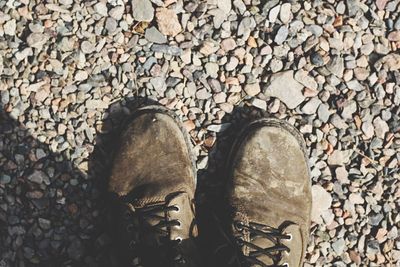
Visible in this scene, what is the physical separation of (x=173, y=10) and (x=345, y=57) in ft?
2.24

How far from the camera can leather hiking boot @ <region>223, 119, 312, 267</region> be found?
269 cm

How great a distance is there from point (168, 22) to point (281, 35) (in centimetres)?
43

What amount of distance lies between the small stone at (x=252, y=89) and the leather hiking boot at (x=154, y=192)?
29 centimetres

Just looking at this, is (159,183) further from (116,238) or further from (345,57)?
(345,57)

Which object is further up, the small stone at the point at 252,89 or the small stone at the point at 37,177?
the small stone at the point at 252,89

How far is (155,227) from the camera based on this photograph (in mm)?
2621

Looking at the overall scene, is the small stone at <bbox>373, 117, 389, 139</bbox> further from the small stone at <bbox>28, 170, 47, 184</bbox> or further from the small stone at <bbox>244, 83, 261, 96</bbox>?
the small stone at <bbox>28, 170, 47, 184</bbox>

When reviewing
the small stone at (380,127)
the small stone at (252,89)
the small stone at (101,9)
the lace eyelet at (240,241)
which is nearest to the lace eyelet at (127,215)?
the lace eyelet at (240,241)

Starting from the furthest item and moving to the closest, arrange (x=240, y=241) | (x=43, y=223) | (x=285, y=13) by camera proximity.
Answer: (x=285, y=13), (x=43, y=223), (x=240, y=241)

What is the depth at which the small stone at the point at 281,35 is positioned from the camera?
2.81 meters

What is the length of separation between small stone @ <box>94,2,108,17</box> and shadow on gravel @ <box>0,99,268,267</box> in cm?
50

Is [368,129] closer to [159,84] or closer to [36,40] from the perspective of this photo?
[159,84]

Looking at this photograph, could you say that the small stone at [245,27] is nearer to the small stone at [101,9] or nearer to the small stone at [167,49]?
the small stone at [167,49]

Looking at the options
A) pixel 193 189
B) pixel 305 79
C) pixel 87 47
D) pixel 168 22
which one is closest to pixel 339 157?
pixel 305 79
